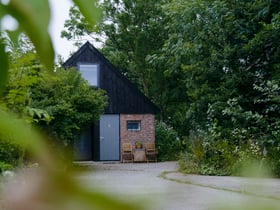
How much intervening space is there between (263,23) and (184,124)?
1083 centimetres

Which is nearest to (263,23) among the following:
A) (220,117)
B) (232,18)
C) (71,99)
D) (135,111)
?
(232,18)

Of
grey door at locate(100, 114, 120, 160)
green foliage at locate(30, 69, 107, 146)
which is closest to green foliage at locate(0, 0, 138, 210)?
green foliage at locate(30, 69, 107, 146)

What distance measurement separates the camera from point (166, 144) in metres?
19.9

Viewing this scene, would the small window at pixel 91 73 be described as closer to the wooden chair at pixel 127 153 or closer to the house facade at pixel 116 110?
the house facade at pixel 116 110

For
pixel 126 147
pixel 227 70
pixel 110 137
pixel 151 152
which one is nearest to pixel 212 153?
pixel 227 70

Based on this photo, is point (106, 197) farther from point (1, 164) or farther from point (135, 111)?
point (135, 111)

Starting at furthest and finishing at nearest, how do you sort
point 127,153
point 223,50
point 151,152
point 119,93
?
point 119,93 < point 151,152 < point 127,153 < point 223,50

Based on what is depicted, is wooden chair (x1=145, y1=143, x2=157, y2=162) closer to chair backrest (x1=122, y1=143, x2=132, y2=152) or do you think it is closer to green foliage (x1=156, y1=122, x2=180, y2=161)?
green foliage (x1=156, y1=122, x2=180, y2=161)

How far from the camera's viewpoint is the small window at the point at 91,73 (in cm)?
1942

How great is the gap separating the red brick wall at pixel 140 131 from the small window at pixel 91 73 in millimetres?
1725

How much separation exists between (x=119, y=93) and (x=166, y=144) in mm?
2797

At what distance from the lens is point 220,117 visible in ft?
44.1

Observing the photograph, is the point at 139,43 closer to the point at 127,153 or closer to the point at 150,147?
the point at 150,147

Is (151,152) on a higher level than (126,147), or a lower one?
lower
